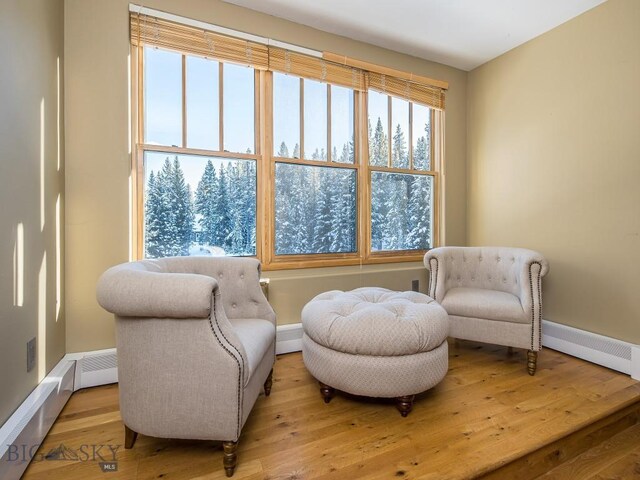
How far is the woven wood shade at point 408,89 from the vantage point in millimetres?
2953

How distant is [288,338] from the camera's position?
2566 millimetres

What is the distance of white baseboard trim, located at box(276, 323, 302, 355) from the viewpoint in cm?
253

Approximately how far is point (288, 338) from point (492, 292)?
165 centimetres

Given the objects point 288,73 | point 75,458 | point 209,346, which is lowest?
point 75,458

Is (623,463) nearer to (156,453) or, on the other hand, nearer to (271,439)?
(271,439)

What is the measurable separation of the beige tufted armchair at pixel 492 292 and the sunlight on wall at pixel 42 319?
2.47m

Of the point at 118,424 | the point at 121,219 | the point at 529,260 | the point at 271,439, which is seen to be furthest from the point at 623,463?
the point at 121,219

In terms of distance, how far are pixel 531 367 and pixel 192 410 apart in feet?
6.97

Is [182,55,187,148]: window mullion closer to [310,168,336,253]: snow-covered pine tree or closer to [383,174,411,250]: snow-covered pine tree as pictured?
[310,168,336,253]: snow-covered pine tree

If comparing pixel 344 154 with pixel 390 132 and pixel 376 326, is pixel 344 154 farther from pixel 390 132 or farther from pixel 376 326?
pixel 376 326

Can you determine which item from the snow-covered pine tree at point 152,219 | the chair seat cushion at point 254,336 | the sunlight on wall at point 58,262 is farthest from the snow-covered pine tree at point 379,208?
the sunlight on wall at point 58,262

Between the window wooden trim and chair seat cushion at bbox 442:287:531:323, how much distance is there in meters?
0.79

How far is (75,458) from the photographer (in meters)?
1.39

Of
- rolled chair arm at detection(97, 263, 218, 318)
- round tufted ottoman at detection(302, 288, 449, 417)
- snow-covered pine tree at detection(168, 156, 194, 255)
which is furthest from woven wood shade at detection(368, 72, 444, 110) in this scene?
rolled chair arm at detection(97, 263, 218, 318)
